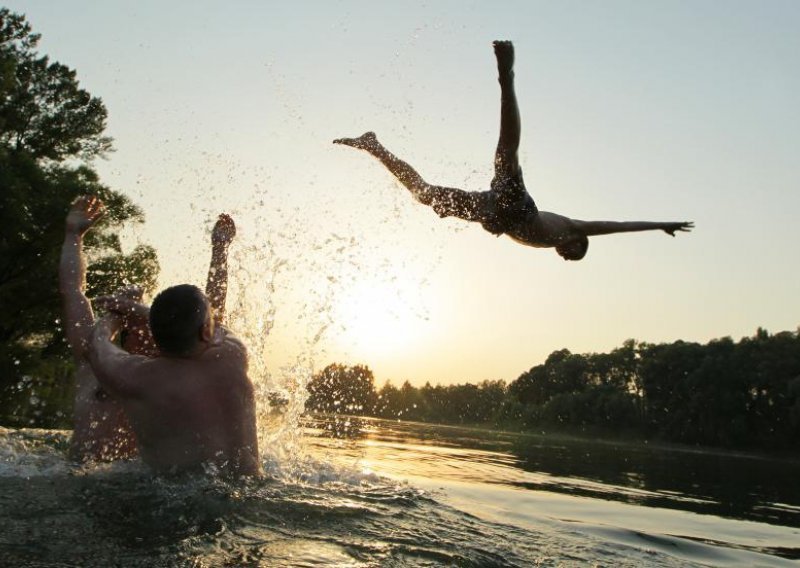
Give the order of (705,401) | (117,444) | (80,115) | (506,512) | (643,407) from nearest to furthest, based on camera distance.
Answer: (117,444), (506,512), (80,115), (705,401), (643,407)

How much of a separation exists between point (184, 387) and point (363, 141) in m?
3.86

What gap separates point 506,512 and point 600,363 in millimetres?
106894

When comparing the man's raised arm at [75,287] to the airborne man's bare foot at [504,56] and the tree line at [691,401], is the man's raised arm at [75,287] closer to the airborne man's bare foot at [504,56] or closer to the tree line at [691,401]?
the airborne man's bare foot at [504,56]

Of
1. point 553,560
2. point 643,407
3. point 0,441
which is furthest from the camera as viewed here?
point 643,407

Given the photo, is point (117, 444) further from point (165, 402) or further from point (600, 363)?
point (600, 363)

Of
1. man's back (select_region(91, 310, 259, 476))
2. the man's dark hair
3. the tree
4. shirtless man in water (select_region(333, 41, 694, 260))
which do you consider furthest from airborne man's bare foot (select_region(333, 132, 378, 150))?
the tree

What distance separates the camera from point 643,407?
82000 millimetres

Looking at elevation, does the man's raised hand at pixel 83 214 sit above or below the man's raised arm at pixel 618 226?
below

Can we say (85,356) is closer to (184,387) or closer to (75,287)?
(75,287)

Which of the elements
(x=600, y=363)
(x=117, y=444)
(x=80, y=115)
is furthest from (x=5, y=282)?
(x=600, y=363)

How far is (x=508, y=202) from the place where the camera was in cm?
664

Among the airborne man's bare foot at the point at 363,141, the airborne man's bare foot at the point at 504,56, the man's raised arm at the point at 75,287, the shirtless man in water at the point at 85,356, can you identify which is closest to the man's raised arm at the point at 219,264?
the shirtless man in water at the point at 85,356

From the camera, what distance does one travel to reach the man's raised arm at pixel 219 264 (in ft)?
20.5

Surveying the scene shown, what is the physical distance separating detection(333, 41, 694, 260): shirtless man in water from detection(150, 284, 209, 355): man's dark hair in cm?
317
